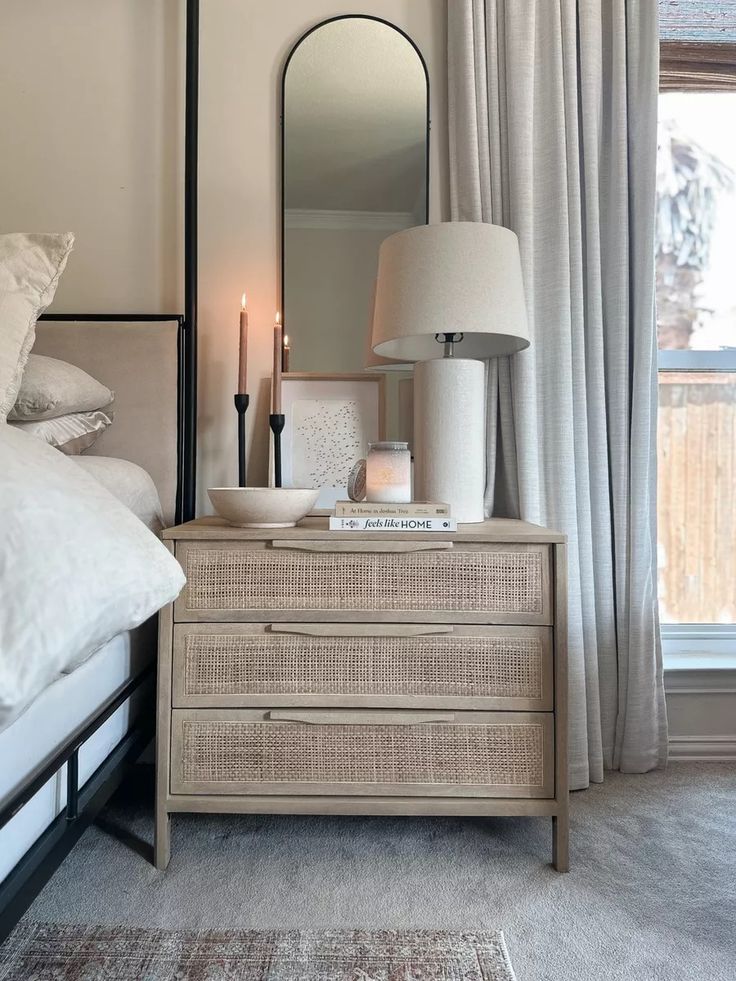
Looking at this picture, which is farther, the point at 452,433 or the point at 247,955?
the point at 452,433

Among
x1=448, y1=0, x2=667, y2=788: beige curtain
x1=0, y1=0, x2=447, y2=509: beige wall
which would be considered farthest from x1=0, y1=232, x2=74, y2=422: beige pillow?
x1=448, y1=0, x2=667, y2=788: beige curtain

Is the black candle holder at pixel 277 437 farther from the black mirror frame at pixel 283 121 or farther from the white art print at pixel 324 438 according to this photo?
the black mirror frame at pixel 283 121

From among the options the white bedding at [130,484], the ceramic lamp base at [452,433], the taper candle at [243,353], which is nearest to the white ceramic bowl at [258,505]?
the white bedding at [130,484]

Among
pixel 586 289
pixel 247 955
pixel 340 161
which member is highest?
pixel 340 161

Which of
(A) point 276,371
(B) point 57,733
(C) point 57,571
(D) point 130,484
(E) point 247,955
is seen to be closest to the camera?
(C) point 57,571

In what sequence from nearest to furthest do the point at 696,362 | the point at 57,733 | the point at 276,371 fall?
the point at 57,733, the point at 276,371, the point at 696,362

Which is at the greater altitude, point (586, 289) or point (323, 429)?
point (586, 289)

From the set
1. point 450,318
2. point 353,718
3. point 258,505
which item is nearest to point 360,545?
point 258,505

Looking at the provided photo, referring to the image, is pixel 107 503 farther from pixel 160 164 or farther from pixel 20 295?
pixel 160 164

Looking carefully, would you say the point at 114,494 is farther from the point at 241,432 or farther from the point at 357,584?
the point at 357,584

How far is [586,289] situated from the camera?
1.76 metres

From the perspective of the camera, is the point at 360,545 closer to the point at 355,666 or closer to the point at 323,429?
the point at 355,666

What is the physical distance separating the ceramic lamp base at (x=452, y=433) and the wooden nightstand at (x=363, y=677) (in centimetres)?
21

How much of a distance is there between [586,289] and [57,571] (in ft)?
4.91
